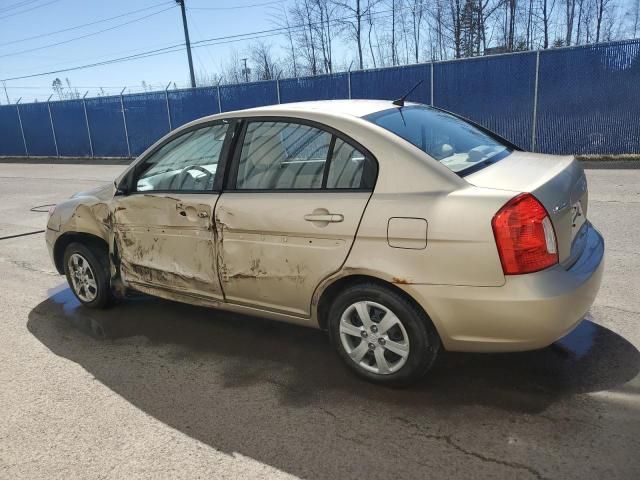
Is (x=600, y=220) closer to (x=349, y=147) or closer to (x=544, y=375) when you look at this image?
(x=544, y=375)

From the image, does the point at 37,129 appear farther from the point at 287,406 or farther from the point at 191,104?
the point at 287,406

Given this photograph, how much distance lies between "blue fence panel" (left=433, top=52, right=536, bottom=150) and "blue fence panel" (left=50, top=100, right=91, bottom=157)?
15.8 meters

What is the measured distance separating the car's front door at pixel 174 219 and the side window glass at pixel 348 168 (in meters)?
0.89

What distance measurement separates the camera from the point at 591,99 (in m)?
12.1

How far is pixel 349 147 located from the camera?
3.15 m

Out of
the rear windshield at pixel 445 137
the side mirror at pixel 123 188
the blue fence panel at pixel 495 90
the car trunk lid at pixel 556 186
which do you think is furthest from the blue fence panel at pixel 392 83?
the car trunk lid at pixel 556 186

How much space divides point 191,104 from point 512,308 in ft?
60.3

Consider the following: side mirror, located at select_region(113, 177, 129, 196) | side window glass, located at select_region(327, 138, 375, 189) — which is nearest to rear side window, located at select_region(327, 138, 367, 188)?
side window glass, located at select_region(327, 138, 375, 189)

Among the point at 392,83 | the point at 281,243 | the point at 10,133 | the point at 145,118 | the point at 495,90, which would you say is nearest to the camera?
the point at 281,243

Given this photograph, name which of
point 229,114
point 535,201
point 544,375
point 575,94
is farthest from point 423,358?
point 575,94

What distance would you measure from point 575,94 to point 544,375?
10.8 meters

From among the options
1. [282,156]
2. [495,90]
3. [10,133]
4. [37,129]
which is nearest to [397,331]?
[282,156]

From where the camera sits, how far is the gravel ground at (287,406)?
2.57 meters

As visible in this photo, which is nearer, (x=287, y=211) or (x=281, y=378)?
(x=287, y=211)
